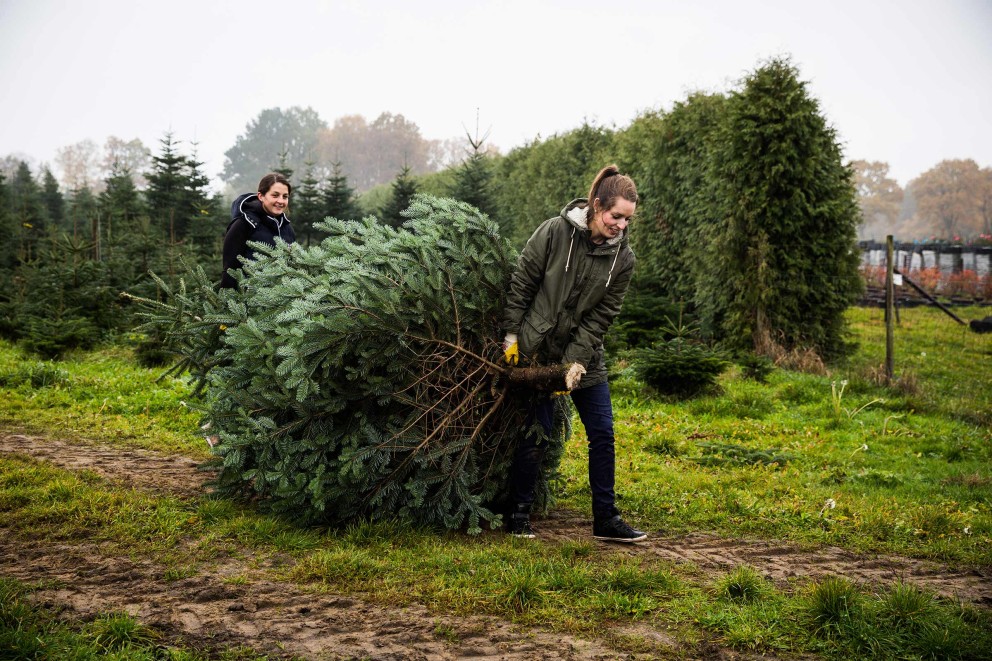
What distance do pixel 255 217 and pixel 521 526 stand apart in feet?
10.4

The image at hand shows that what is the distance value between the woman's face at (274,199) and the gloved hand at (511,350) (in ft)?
7.92

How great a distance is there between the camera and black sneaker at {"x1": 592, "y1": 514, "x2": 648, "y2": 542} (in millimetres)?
4402

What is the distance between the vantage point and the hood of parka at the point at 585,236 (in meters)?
4.21

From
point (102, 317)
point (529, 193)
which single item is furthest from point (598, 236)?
point (529, 193)

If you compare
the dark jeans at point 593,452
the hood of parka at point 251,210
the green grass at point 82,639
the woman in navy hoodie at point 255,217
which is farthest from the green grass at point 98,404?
the dark jeans at point 593,452

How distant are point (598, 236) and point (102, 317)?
943 centimetres

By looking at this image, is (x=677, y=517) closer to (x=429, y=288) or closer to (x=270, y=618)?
(x=429, y=288)

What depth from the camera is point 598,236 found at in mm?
4262

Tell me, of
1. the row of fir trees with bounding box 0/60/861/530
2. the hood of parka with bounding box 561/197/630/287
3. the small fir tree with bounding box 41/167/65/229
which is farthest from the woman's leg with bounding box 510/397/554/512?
the small fir tree with bounding box 41/167/65/229

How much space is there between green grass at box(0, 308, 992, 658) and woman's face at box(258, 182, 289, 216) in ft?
7.03

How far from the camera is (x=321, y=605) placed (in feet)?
11.0

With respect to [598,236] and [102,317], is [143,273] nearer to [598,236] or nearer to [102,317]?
[102,317]

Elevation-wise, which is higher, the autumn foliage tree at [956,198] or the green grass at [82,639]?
the autumn foliage tree at [956,198]

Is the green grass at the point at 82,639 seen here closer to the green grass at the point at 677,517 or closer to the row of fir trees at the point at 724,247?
the green grass at the point at 677,517
